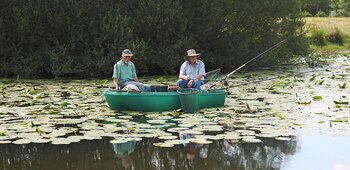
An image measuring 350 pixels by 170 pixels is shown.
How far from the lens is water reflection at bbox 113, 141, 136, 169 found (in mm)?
6344

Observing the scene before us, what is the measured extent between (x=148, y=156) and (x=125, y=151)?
0.38 meters

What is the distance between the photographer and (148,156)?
6691 millimetres

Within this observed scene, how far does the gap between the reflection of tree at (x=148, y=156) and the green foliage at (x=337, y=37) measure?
3030 cm

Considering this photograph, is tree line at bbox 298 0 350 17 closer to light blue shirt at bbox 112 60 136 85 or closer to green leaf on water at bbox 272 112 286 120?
light blue shirt at bbox 112 60 136 85

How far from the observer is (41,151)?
22.8 ft

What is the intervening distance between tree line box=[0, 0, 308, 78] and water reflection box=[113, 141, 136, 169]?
9817mm

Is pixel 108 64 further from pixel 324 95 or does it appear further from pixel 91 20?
pixel 324 95

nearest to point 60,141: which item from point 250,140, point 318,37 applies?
point 250,140

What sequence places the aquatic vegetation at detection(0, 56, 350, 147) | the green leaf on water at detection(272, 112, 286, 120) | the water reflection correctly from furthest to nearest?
the green leaf on water at detection(272, 112, 286, 120) → the aquatic vegetation at detection(0, 56, 350, 147) → the water reflection

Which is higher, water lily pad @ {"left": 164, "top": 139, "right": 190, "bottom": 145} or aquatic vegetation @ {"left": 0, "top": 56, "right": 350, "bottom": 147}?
aquatic vegetation @ {"left": 0, "top": 56, "right": 350, "bottom": 147}

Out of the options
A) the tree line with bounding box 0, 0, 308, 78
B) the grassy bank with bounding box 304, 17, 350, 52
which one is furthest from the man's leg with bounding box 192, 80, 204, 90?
the grassy bank with bounding box 304, 17, 350, 52

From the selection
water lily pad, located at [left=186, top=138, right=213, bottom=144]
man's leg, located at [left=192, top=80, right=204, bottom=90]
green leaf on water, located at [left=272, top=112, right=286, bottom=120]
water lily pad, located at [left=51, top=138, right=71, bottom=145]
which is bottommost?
water lily pad, located at [left=186, top=138, right=213, bottom=144]

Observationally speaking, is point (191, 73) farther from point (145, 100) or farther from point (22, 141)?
point (22, 141)

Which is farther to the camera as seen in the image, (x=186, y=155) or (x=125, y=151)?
(x=125, y=151)
